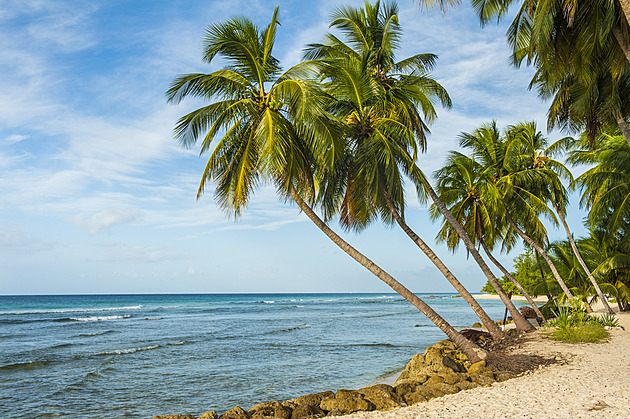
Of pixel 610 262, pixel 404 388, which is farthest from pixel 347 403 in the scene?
pixel 610 262

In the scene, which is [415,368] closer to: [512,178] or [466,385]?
[466,385]

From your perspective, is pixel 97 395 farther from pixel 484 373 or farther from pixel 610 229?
pixel 610 229

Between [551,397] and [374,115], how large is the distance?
7.65m

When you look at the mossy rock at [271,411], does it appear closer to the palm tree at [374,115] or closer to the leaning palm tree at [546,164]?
the palm tree at [374,115]

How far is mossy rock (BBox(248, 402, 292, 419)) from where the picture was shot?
6.62 metres

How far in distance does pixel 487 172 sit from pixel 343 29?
8.01m

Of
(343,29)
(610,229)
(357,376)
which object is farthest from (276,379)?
(610,229)

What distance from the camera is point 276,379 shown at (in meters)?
11.2

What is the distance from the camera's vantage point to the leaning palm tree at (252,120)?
29.2 ft

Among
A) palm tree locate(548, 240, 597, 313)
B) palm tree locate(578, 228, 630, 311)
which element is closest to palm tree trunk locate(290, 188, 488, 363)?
palm tree locate(578, 228, 630, 311)

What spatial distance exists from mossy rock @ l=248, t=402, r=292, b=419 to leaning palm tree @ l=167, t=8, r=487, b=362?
152 inches

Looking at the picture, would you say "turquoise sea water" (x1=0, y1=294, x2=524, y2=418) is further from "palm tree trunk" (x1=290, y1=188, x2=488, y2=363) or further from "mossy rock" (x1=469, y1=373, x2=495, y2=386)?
"mossy rock" (x1=469, y1=373, x2=495, y2=386)

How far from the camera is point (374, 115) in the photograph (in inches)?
451

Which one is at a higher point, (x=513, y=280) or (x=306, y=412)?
(x=513, y=280)
